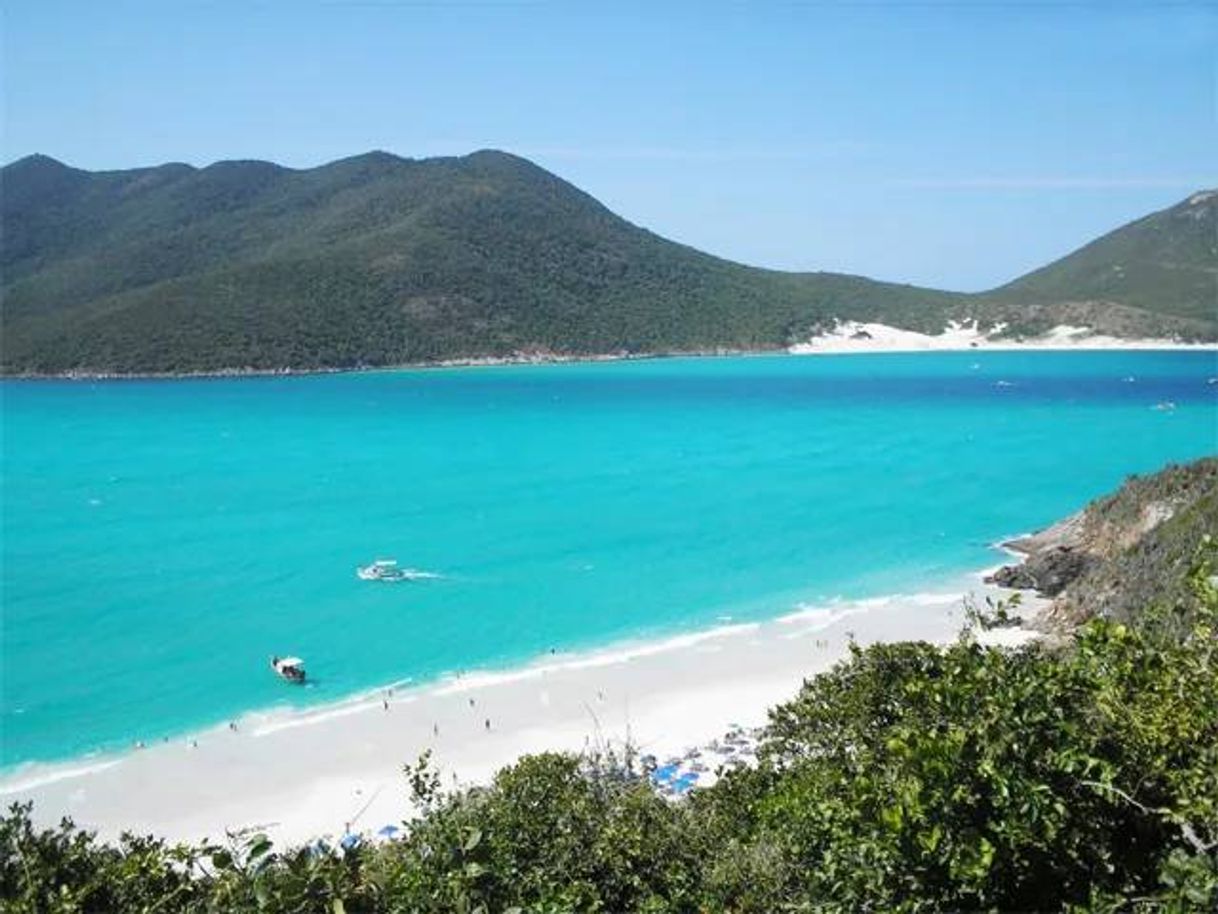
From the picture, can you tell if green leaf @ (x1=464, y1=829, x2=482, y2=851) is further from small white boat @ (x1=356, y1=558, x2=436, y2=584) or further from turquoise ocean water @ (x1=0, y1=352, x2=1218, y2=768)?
small white boat @ (x1=356, y1=558, x2=436, y2=584)

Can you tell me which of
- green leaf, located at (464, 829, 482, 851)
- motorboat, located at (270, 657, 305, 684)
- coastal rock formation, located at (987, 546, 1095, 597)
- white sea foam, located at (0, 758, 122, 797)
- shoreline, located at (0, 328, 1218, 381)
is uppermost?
shoreline, located at (0, 328, 1218, 381)

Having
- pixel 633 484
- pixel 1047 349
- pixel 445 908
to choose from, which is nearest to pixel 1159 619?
pixel 445 908

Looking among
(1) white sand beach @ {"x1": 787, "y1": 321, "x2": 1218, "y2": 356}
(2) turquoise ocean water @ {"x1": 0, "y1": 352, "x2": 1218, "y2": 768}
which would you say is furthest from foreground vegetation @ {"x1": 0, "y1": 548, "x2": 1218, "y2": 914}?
(1) white sand beach @ {"x1": 787, "y1": 321, "x2": 1218, "y2": 356}

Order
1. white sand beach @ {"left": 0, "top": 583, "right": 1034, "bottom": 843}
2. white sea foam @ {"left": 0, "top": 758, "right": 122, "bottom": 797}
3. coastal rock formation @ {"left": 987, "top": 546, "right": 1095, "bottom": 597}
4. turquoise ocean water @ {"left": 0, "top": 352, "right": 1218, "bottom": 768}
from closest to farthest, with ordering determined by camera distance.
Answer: white sand beach @ {"left": 0, "top": 583, "right": 1034, "bottom": 843} → white sea foam @ {"left": 0, "top": 758, "right": 122, "bottom": 797} → turquoise ocean water @ {"left": 0, "top": 352, "right": 1218, "bottom": 768} → coastal rock formation @ {"left": 987, "top": 546, "right": 1095, "bottom": 597}

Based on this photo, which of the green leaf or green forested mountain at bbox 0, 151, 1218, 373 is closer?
the green leaf

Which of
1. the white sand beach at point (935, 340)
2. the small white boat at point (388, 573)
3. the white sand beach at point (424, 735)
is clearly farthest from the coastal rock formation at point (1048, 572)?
the white sand beach at point (935, 340)

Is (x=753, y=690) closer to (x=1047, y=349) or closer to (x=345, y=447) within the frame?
(x=345, y=447)
